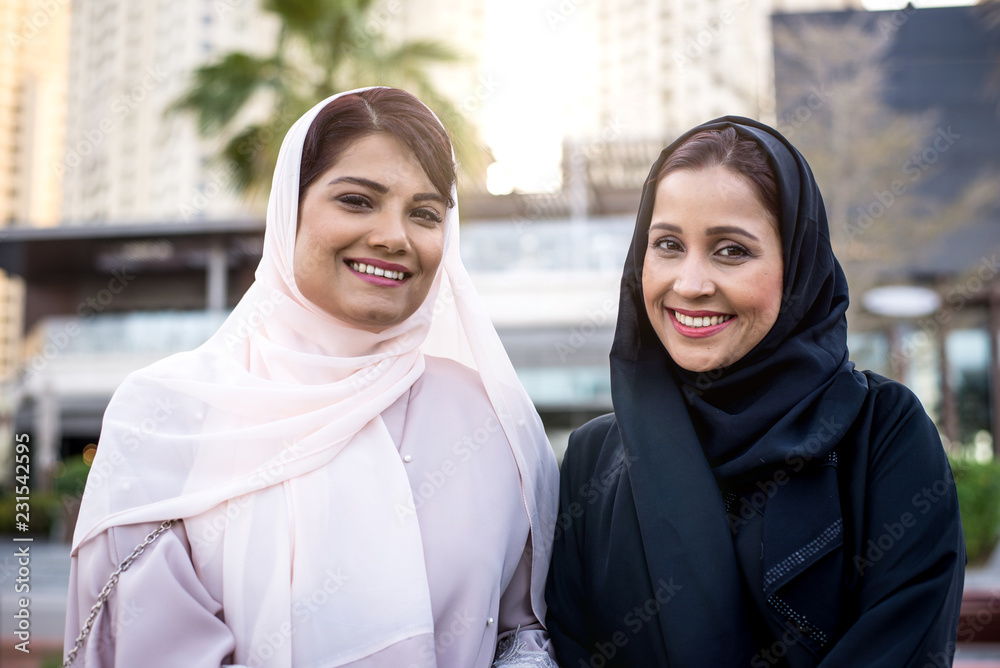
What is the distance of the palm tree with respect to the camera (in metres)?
7.97

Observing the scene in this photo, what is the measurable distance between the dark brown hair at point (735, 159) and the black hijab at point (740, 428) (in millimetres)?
19

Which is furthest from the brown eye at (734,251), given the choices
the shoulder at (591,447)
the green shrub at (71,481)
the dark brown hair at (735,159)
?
the green shrub at (71,481)

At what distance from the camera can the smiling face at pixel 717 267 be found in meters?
1.71

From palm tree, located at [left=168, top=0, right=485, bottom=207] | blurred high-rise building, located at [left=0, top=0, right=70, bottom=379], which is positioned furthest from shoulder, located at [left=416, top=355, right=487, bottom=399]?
blurred high-rise building, located at [left=0, top=0, right=70, bottom=379]

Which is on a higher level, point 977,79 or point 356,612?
point 977,79

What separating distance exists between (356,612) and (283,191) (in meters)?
1.02

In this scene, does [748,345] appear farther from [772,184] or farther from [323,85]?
[323,85]

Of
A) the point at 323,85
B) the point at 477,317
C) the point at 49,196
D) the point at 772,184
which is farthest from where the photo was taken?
the point at 49,196

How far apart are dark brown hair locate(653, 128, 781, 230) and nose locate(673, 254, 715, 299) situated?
196mm

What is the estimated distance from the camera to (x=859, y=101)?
1076cm

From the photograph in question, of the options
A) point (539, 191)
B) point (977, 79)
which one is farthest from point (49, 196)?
point (977, 79)

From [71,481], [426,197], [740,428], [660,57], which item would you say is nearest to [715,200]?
[740,428]

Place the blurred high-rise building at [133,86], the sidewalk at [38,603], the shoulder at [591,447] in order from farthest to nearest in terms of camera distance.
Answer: the blurred high-rise building at [133,86] → the sidewalk at [38,603] → the shoulder at [591,447]

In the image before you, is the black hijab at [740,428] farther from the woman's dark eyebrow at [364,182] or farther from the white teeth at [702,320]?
the woman's dark eyebrow at [364,182]
